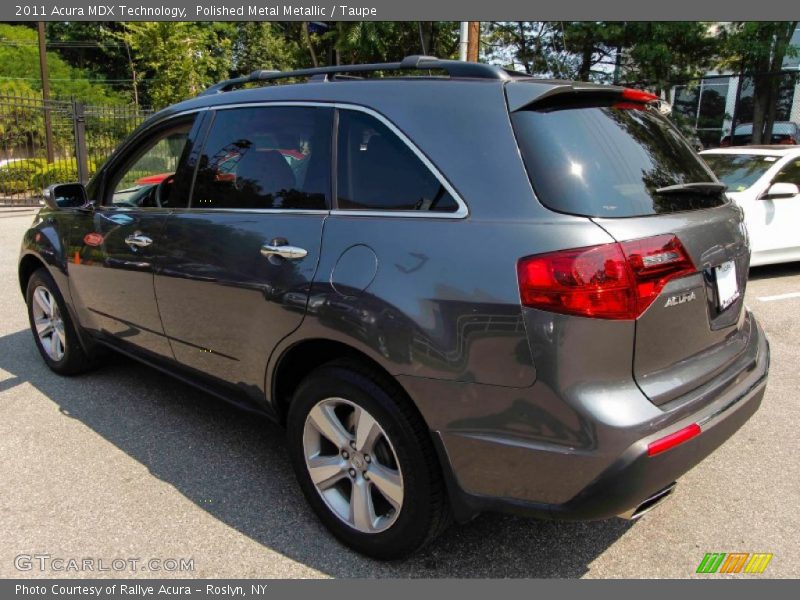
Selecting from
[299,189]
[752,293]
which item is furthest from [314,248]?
[752,293]

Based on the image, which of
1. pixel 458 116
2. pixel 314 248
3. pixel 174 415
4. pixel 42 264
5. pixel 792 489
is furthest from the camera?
pixel 42 264

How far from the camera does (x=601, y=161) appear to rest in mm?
2191

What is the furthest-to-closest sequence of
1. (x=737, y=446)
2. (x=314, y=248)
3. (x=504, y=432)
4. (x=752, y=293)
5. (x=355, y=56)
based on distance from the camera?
(x=355, y=56) → (x=752, y=293) → (x=737, y=446) → (x=314, y=248) → (x=504, y=432)

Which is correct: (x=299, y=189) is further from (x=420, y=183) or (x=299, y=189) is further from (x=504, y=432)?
(x=504, y=432)

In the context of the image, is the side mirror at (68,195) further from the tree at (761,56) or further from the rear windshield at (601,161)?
the tree at (761,56)

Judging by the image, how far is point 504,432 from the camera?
6.63 feet

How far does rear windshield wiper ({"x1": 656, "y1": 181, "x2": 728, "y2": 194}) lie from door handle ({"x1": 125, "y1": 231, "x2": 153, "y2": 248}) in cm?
247

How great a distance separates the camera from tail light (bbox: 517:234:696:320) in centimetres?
191

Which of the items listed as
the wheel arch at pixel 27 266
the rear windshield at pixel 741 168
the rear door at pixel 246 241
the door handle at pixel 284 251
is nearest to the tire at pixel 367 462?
the rear door at pixel 246 241

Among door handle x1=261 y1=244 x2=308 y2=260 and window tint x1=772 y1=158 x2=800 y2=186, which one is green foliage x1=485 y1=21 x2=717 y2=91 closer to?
window tint x1=772 y1=158 x2=800 y2=186

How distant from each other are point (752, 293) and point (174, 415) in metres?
5.92

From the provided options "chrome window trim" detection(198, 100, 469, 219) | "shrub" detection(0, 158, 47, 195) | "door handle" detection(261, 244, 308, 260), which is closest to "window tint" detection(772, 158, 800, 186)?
"chrome window trim" detection(198, 100, 469, 219)

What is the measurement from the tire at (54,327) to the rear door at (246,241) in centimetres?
136

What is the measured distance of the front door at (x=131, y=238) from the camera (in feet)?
10.9
